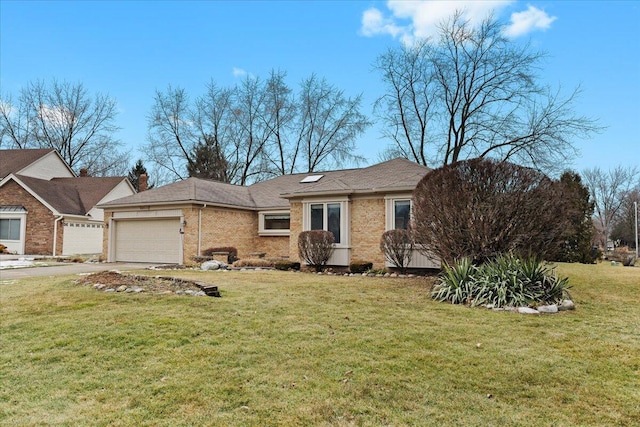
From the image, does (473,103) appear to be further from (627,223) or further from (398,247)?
(627,223)

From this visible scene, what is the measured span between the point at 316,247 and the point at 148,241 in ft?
28.3

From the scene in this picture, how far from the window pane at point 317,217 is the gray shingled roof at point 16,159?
982 inches

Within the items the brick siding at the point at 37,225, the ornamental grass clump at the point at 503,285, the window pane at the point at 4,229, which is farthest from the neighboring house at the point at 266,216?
the window pane at the point at 4,229

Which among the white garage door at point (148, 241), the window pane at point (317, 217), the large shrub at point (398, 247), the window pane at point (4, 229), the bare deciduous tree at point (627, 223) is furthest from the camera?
the bare deciduous tree at point (627, 223)

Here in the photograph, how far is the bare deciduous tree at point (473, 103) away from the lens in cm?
2369

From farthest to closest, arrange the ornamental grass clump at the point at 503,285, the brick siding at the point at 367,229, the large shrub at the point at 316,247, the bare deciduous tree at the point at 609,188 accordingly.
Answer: the bare deciduous tree at the point at 609,188
the large shrub at the point at 316,247
the brick siding at the point at 367,229
the ornamental grass clump at the point at 503,285

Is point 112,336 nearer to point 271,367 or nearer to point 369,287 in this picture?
point 271,367

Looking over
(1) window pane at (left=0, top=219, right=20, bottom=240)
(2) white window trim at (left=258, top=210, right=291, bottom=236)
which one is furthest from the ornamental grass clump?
(1) window pane at (left=0, top=219, right=20, bottom=240)

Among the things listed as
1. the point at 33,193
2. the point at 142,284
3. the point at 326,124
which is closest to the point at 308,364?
the point at 142,284

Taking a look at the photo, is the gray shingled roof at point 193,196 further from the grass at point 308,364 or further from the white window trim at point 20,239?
the grass at point 308,364

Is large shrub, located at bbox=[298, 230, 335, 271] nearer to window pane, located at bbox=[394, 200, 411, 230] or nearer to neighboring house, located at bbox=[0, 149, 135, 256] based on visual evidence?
window pane, located at bbox=[394, 200, 411, 230]

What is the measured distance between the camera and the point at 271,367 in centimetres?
446

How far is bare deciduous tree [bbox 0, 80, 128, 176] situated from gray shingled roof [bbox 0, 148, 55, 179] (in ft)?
22.3

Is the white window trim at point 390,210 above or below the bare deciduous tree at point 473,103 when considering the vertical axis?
below
